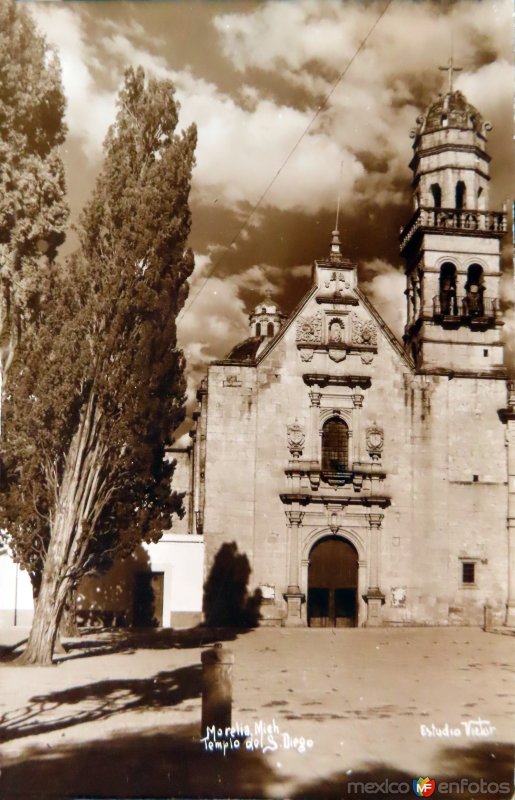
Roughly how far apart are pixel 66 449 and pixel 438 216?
16613 millimetres

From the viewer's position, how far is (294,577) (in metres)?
23.7

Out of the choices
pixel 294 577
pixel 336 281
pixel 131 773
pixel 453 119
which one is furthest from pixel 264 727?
pixel 453 119

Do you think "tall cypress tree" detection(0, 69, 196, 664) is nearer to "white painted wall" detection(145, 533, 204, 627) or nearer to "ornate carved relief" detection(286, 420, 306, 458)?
"white painted wall" detection(145, 533, 204, 627)

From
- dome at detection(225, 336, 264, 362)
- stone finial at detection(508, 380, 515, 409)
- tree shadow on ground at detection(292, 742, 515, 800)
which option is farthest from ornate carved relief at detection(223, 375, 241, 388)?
tree shadow on ground at detection(292, 742, 515, 800)

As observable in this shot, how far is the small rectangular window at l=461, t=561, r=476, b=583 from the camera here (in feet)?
79.7

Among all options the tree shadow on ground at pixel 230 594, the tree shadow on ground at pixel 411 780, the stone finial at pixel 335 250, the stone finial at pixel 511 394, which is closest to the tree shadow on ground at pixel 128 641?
the tree shadow on ground at pixel 230 594

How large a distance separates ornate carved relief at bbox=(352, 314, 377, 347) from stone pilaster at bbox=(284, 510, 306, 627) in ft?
19.5

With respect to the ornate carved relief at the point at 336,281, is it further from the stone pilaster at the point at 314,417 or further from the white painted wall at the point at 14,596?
the white painted wall at the point at 14,596

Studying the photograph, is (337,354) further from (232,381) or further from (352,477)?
(352,477)

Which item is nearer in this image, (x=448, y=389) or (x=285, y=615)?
(x=285, y=615)

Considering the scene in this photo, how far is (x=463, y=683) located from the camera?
14.2 metres

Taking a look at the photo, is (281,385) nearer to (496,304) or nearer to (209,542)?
(209,542)

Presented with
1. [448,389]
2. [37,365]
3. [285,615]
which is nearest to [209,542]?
[285,615]

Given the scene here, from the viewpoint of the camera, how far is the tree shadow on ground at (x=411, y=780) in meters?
8.50
